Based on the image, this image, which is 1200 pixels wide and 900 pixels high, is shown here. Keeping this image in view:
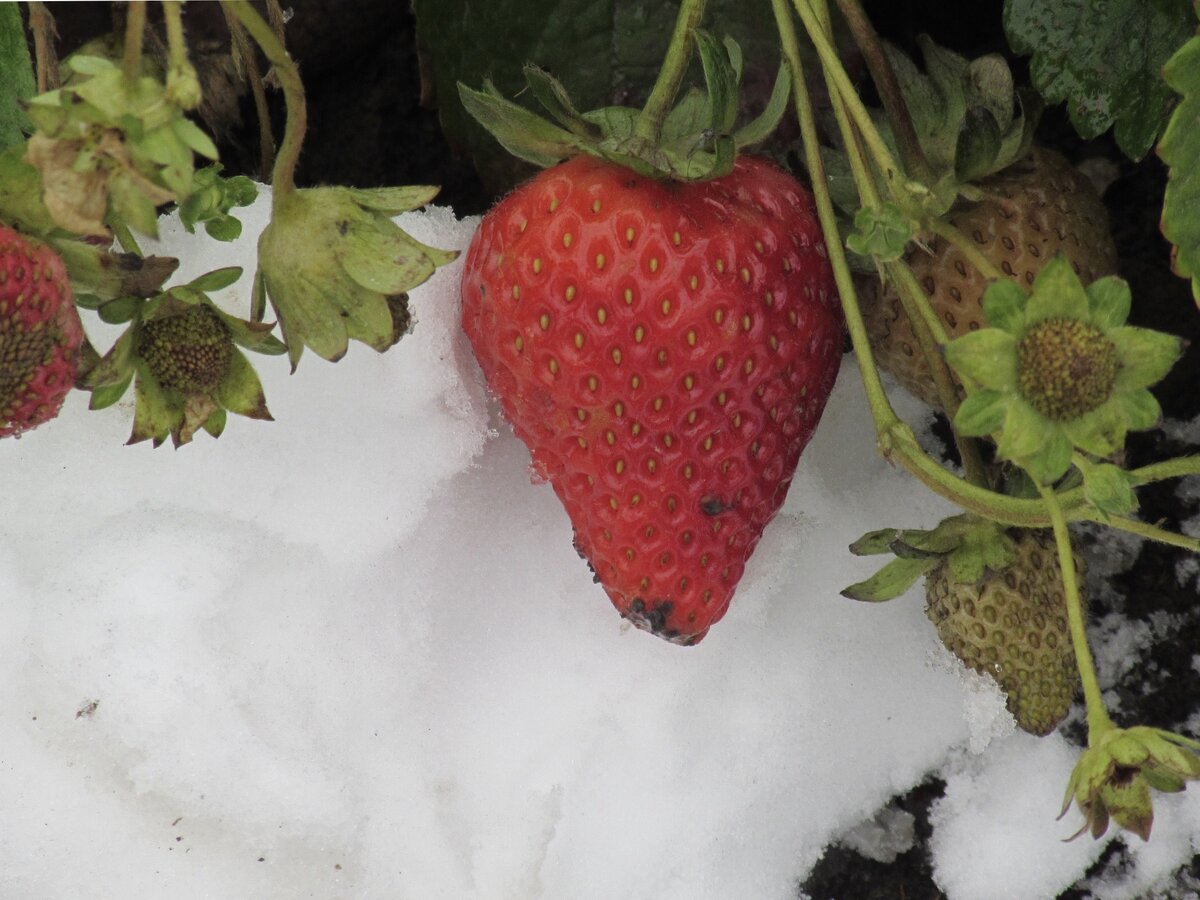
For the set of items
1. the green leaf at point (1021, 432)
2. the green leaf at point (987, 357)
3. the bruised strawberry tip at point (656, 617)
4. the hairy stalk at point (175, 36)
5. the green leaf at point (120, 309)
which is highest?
the hairy stalk at point (175, 36)

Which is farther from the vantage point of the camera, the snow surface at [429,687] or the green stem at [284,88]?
the snow surface at [429,687]

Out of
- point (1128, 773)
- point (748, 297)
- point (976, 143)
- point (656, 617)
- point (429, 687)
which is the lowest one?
point (429, 687)

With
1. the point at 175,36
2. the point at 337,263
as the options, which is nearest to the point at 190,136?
the point at 175,36

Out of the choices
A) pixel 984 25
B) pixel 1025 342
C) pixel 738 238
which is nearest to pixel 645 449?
pixel 738 238

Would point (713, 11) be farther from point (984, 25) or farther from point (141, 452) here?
point (141, 452)

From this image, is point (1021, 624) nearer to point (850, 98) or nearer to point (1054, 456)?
point (1054, 456)

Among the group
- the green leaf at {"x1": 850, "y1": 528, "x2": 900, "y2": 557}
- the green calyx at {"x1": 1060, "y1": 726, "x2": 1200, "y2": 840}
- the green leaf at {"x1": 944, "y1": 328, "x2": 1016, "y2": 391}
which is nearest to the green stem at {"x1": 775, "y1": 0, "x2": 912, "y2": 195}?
the green leaf at {"x1": 944, "y1": 328, "x2": 1016, "y2": 391}

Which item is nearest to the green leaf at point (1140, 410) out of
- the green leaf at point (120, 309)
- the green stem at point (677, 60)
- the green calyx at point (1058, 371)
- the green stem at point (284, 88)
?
the green calyx at point (1058, 371)

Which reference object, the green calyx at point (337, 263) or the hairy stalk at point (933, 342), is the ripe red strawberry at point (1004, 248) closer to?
the hairy stalk at point (933, 342)
